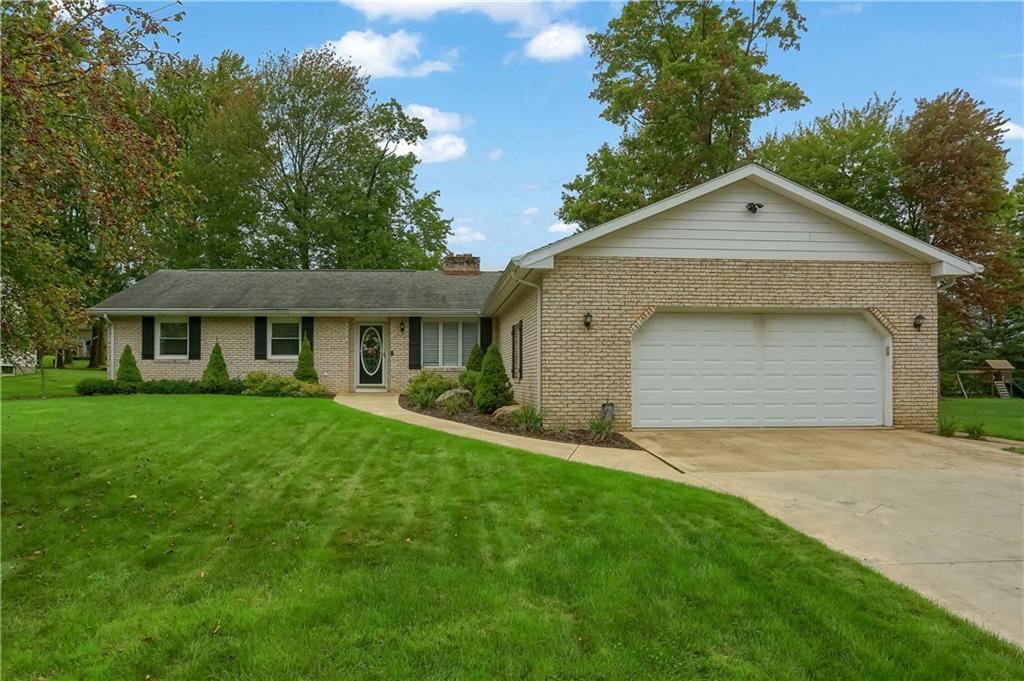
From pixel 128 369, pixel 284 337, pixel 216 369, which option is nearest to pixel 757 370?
pixel 284 337

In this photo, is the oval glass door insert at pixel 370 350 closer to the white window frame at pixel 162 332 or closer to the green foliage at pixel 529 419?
the white window frame at pixel 162 332

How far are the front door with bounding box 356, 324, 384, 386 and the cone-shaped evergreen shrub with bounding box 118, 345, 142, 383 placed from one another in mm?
6302

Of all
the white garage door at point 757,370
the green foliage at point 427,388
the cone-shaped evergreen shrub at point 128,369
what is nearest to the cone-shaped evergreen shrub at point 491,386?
the green foliage at point 427,388

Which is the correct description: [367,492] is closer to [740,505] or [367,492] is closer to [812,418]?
[740,505]

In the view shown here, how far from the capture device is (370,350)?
58.5 feet

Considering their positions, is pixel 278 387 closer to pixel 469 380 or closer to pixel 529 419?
pixel 469 380

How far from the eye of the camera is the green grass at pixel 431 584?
2.75 meters

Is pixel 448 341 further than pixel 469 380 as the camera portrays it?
Yes

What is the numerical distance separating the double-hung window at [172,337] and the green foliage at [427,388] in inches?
309

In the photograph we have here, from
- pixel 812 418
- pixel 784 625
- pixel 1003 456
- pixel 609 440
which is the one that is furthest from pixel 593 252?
pixel 784 625

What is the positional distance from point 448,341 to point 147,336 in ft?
30.1

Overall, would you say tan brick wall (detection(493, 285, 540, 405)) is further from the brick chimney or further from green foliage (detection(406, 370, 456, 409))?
the brick chimney

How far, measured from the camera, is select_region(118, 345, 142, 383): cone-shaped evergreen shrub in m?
16.4

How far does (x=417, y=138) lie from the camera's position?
105ft
